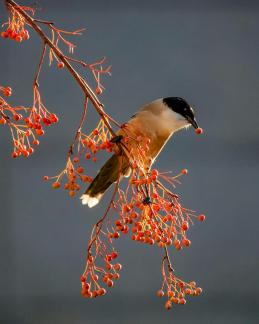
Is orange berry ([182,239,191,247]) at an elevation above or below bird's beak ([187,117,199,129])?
below

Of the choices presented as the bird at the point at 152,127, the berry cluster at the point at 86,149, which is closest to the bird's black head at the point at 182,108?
the bird at the point at 152,127

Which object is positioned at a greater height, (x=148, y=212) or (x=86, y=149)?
(x=86, y=149)

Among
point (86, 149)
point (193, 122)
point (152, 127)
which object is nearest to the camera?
point (86, 149)

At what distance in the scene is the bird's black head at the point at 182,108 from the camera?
7.55 feet

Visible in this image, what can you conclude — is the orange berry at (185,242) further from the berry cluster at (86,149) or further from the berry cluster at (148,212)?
the berry cluster at (86,149)

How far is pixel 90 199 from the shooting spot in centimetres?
223

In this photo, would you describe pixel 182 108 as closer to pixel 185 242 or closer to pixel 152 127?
pixel 152 127

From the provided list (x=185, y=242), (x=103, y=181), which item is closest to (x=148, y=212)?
(x=185, y=242)

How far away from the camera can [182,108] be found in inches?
92.6

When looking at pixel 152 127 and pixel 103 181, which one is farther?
pixel 152 127

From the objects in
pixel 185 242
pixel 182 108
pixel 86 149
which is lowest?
pixel 185 242

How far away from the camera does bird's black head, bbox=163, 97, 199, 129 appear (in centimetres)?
230

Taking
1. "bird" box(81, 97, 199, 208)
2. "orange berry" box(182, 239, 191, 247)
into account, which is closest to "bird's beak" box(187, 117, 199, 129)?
"bird" box(81, 97, 199, 208)

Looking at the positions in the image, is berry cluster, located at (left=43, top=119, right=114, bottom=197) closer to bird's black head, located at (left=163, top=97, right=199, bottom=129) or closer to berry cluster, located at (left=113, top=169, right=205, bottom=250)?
berry cluster, located at (left=113, top=169, right=205, bottom=250)
